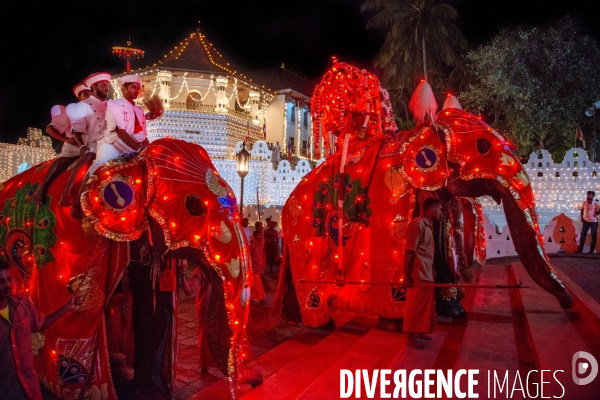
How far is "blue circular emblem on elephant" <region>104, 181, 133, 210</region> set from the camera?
357 cm

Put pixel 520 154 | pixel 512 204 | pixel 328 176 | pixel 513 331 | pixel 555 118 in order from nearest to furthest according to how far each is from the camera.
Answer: pixel 512 204 < pixel 513 331 < pixel 328 176 < pixel 555 118 < pixel 520 154

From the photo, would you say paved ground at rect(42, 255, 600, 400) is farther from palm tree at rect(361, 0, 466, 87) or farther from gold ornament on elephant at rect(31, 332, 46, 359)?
palm tree at rect(361, 0, 466, 87)

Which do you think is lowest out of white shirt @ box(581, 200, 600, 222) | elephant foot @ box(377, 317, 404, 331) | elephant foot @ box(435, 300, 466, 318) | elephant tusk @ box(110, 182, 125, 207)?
elephant foot @ box(377, 317, 404, 331)

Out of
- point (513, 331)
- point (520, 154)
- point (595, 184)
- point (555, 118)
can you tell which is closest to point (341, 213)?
point (513, 331)

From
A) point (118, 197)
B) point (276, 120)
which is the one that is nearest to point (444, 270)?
point (118, 197)

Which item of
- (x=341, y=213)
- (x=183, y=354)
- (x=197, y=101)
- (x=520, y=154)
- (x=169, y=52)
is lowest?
(x=183, y=354)

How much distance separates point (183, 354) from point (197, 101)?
79.0ft

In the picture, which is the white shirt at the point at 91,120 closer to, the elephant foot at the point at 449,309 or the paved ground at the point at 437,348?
the paved ground at the point at 437,348

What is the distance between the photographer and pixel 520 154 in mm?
20828

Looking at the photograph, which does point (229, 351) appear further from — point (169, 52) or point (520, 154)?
point (169, 52)

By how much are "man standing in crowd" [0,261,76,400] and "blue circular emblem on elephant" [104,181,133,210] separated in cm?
102

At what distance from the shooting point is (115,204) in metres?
3.57

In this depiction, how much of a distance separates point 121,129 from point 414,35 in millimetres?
20921

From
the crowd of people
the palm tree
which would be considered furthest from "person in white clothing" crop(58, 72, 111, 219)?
the palm tree
